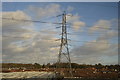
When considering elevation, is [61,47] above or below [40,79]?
above

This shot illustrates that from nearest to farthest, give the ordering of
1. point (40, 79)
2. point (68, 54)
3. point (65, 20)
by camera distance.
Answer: point (40, 79)
point (68, 54)
point (65, 20)

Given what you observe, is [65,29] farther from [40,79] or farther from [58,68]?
[40,79]

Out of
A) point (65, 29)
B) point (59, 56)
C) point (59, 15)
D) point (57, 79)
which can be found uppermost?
point (59, 15)

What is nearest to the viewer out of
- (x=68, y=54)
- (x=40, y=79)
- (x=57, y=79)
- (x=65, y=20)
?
(x=40, y=79)

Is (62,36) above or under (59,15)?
under

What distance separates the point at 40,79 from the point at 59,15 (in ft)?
31.7

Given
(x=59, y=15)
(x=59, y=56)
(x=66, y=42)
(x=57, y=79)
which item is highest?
(x=59, y=15)

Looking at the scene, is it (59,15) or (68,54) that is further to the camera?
(59,15)

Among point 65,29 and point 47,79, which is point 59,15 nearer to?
point 65,29

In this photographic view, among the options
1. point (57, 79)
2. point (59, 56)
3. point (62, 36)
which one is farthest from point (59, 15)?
point (57, 79)

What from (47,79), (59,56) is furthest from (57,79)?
(59,56)

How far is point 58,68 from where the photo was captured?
2456 cm

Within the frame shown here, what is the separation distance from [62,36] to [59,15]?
3.34m

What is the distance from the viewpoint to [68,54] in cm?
2144
